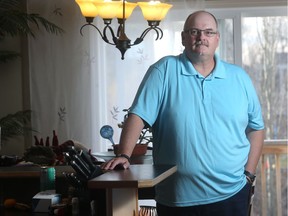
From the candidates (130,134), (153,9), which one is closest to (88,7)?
(153,9)

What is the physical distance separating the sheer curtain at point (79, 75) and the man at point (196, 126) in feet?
8.38

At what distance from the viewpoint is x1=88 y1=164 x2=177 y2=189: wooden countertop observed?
173cm

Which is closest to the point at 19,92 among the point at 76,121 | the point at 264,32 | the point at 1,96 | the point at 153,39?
the point at 1,96

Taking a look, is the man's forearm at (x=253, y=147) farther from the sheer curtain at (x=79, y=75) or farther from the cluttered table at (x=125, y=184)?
the sheer curtain at (x=79, y=75)

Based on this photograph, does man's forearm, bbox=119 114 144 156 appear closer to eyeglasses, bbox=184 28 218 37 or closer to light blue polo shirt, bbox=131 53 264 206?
light blue polo shirt, bbox=131 53 264 206

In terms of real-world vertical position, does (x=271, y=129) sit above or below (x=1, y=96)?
below

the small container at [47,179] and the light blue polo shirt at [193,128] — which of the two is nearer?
the light blue polo shirt at [193,128]

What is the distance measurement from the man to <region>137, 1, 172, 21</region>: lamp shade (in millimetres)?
1585

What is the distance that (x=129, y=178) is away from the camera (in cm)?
177

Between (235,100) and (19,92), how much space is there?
3.22 meters

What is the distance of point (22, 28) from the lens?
15.8 ft

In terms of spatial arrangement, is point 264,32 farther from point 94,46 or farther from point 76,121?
point 76,121

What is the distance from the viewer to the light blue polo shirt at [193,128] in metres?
2.25

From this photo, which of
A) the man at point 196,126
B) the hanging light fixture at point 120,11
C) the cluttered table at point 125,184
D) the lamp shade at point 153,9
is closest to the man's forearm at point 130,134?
the man at point 196,126
